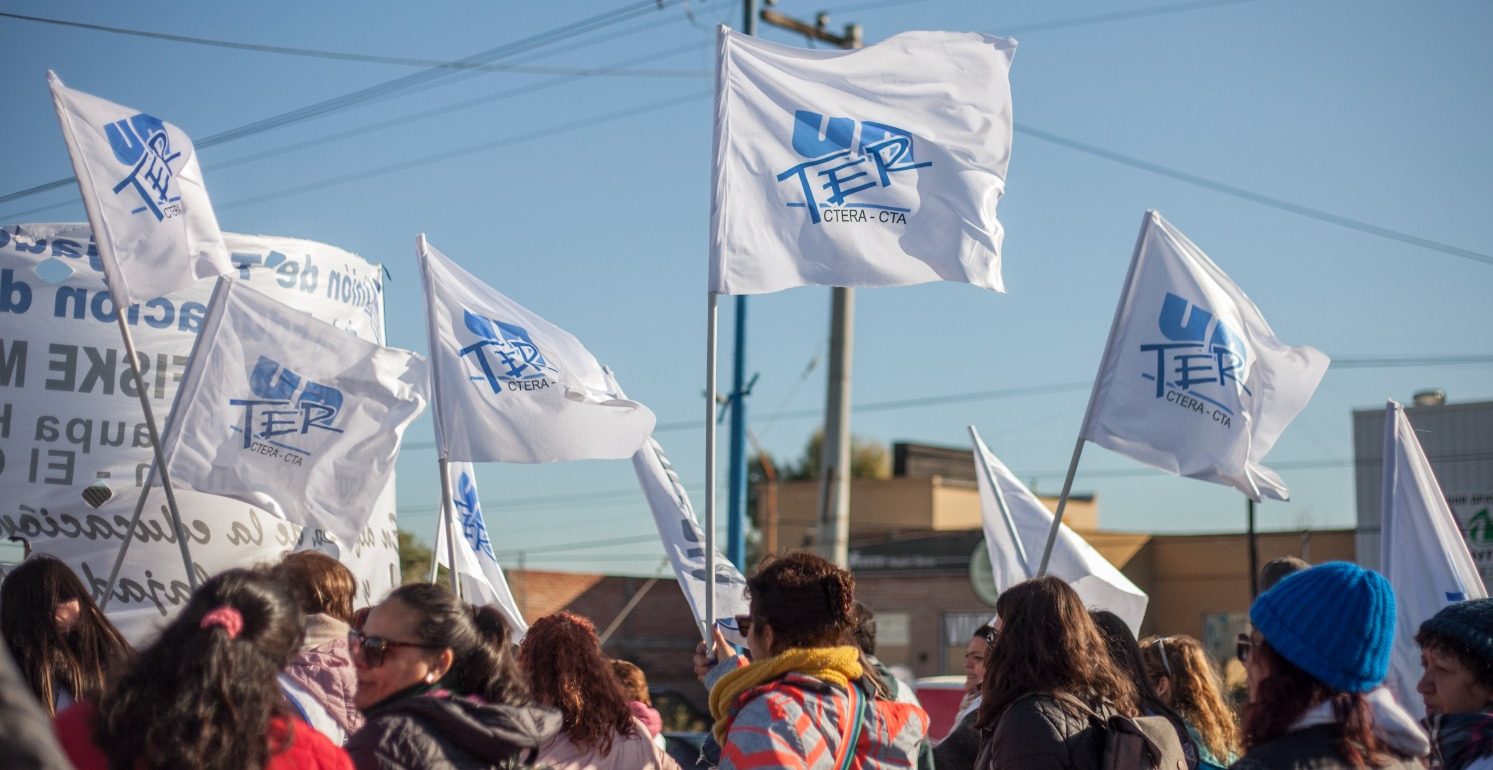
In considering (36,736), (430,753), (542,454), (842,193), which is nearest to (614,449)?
(542,454)

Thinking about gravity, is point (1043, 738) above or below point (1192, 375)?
below

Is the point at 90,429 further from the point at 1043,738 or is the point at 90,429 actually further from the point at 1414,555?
the point at 1414,555

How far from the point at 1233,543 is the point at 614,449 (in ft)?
119

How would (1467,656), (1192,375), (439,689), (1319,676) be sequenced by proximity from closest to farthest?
(1319,676)
(439,689)
(1467,656)
(1192,375)

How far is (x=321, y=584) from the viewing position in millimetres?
4895

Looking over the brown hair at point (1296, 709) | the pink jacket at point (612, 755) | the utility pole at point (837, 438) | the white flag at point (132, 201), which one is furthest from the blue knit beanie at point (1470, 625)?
the utility pole at point (837, 438)

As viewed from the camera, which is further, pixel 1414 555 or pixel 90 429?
pixel 90 429

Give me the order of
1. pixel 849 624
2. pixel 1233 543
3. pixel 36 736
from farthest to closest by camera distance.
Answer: pixel 1233 543 < pixel 849 624 < pixel 36 736

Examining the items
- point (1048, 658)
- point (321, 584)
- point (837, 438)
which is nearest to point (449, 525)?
point (321, 584)

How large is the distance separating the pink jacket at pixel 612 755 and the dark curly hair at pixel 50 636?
134cm

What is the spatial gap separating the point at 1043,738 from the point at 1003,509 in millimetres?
5002

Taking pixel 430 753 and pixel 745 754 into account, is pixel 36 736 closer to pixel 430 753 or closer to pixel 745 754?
pixel 430 753

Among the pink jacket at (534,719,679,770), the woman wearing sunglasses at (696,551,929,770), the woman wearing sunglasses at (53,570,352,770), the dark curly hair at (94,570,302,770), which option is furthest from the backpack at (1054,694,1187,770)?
the dark curly hair at (94,570,302,770)

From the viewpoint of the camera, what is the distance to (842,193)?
20.8 feet
